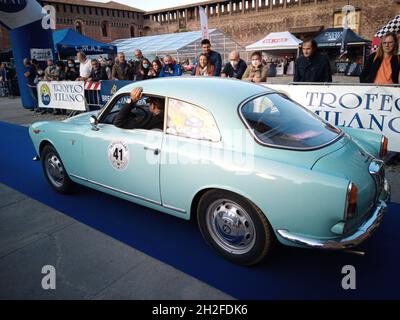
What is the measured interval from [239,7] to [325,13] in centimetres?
→ 1442

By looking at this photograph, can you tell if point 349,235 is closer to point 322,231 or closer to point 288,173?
point 322,231

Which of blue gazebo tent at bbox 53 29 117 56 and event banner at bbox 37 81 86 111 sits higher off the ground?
blue gazebo tent at bbox 53 29 117 56

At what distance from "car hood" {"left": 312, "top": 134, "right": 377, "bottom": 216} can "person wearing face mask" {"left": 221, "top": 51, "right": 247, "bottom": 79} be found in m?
4.55

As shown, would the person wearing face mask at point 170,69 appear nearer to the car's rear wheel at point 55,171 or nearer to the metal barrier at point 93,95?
the metal barrier at point 93,95

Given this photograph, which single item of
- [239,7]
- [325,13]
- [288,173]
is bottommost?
[288,173]

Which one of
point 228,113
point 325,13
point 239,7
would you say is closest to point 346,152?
point 228,113

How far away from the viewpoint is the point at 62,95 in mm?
10664

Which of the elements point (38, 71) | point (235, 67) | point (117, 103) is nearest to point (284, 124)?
point (117, 103)

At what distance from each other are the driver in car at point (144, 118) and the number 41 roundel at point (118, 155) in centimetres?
22

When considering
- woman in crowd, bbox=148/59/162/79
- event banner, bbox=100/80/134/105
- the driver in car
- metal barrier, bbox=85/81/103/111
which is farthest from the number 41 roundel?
metal barrier, bbox=85/81/103/111

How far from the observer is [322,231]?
2.25 metres

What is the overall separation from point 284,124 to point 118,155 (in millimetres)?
1752

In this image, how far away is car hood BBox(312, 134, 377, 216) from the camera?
7.66 ft

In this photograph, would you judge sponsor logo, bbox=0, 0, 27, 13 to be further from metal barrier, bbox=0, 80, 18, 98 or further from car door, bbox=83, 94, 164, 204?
metal barrier, bbox=0, 80, 18, 98
